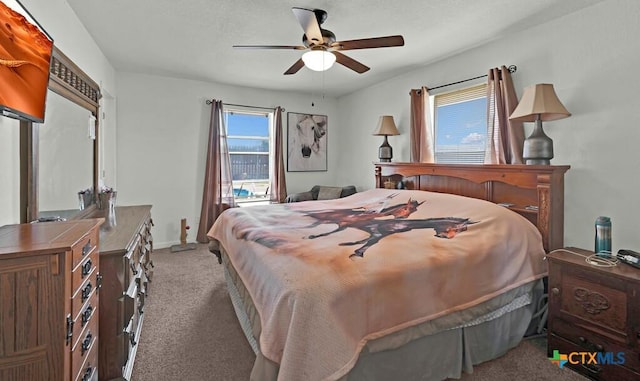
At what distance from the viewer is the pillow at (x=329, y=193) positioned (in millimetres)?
5289

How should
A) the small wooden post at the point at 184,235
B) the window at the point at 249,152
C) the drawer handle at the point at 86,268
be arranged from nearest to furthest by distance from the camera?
1. the drawer handle at the point at 86,268
2. the small wooden post at the point at 184,235
3. the window at the point at 249,152

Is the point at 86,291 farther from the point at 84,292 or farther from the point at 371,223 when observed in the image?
the point at 371,223

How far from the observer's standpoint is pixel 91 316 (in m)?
1.57

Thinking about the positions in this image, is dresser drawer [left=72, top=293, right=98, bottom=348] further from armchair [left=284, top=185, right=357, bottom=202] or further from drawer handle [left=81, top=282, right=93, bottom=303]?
armchair [left=284, top=185, right=357, bottom=202]

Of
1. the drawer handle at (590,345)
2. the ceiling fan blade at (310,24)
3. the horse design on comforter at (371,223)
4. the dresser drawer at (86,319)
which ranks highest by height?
the ceiling fan blade at (310,24)

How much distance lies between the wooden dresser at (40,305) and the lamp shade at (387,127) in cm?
371

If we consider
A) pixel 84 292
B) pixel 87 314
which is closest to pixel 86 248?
pixel 84 292

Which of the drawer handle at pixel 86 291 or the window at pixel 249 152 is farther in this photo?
the window at pixel 249 152

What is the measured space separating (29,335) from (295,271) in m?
1.01

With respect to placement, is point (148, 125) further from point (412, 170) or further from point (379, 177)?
point (412, 170)

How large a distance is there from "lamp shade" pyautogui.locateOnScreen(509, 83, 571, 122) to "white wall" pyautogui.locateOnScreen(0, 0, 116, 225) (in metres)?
3.39

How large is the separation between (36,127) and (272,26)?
1.99m

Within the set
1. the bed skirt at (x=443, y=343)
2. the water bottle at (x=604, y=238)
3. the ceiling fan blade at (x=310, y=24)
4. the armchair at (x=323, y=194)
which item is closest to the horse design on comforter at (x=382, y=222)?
the bed skirt at (x=443, y=343)

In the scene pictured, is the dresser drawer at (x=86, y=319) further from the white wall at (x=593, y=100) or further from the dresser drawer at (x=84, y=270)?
the white wall at (x=593, y=100)
